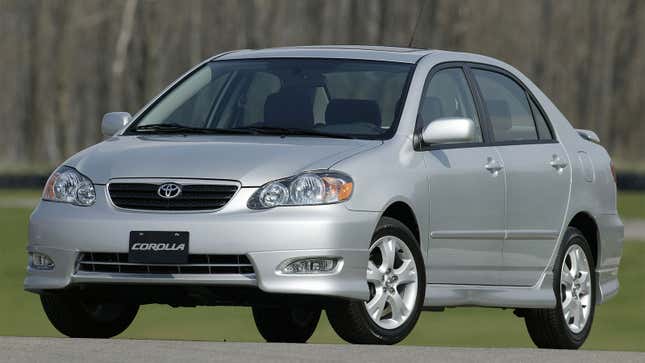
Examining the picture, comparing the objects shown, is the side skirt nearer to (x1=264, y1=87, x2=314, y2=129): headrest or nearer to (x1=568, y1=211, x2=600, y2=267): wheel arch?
(x1=568, y1=211, x2=600, y2=267): wheel arch

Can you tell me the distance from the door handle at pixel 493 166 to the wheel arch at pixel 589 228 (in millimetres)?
1084

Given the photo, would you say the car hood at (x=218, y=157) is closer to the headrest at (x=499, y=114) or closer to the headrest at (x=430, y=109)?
the headrest at (x=430, y=109)

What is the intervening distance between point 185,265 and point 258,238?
0.38 m

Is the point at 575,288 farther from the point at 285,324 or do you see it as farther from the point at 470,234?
the point at 285,324

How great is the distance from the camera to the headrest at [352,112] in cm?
929

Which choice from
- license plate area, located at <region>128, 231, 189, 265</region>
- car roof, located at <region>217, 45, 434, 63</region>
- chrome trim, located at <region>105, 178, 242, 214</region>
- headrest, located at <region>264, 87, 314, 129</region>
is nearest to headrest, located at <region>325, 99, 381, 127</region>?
headrest, located at <region>264, 87, 314, 129</region>

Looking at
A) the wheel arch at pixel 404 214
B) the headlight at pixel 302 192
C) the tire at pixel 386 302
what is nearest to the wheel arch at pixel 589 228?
the wheel arch at pixel 404 214

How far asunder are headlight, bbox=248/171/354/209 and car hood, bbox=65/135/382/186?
41 millimetres

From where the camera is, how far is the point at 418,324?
53.5 feet

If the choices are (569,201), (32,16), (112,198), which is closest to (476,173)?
(569,201)

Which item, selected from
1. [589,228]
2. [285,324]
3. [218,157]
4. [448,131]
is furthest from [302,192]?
[589,228]

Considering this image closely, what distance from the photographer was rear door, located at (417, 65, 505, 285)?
927 centimetres

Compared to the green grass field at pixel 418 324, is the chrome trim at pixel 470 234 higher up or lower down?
higher up

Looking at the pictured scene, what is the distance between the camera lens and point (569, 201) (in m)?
10.5
